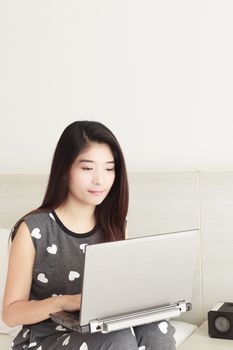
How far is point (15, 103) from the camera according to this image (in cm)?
262

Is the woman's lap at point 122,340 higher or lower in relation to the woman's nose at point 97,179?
lower

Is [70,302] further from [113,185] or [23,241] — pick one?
[113,185]

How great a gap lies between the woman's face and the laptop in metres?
0.31

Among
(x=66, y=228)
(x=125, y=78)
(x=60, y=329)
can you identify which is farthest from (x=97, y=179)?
(x=125, y=78)

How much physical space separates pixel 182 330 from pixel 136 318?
0.60 meters

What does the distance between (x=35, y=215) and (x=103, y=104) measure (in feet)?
2.64

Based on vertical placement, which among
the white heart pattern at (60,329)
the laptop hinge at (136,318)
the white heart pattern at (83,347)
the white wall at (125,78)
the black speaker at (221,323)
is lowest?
the black speaker at (221,323)

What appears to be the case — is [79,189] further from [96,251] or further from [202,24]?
[202,24]

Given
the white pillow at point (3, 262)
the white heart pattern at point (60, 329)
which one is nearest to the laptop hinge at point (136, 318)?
the white heart pattern at point (60, 329)

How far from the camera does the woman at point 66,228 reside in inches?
64.7

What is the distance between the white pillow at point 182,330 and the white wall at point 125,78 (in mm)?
548

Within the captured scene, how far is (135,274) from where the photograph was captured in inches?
57.6

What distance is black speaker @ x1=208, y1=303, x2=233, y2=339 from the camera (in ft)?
6.38

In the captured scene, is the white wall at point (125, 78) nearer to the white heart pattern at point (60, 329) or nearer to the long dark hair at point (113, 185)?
the long dark hair at point (113, 185)
